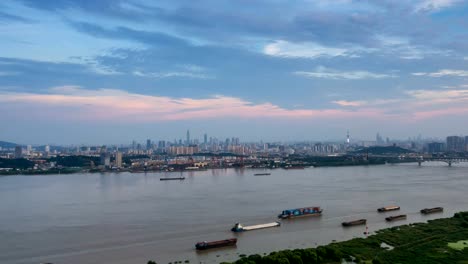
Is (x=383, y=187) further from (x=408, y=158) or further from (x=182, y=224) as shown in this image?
(x=408, y=158)

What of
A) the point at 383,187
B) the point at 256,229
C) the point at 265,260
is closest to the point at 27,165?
→ the point at 383,187

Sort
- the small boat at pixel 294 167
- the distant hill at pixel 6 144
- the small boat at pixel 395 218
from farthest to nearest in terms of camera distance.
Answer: the distant hill at pixel 6 144 < the small boat at pixel 294 167 < the small boat at pixel 395 218

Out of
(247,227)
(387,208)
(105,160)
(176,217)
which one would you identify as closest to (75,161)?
(105,160)

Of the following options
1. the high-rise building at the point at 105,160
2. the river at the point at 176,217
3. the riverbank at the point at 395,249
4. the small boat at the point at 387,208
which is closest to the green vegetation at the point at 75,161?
the high-rise building at the point at 105,160

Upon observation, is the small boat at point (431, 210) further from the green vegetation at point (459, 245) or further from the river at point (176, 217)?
the green vegetation at point (459, 245)

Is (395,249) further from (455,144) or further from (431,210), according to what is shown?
(455,144)

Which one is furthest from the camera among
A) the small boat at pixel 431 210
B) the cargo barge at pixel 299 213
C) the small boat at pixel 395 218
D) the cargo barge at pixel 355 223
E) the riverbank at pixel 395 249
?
the small boat at pixel 431 210

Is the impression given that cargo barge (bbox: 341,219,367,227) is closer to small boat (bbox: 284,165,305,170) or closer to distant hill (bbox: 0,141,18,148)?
small boat (bbox: 284,165,305,170)

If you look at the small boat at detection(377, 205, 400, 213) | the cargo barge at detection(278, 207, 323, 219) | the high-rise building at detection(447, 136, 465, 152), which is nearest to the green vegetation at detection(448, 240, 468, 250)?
the small boat at detection(377, 205, 400, 213)
